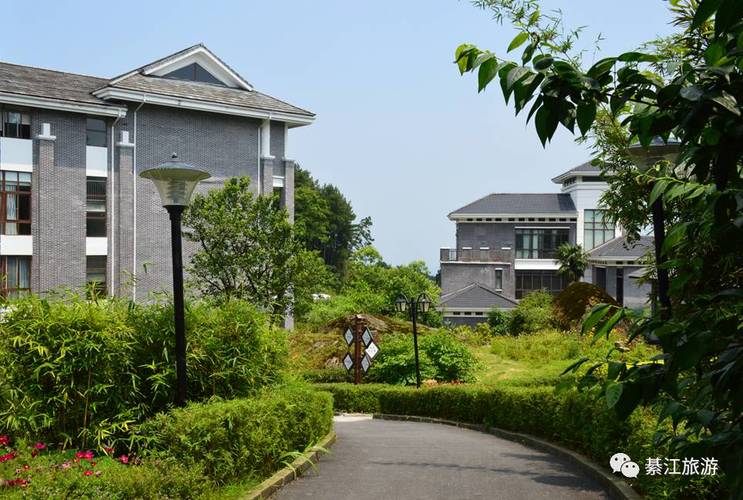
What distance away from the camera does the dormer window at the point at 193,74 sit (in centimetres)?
3697

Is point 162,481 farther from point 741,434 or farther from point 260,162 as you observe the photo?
point 260,162

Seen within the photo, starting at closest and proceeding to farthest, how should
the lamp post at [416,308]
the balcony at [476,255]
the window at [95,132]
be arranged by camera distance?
1. the lamp post at [416,308]
2. the window at [95,132]
3. the balcony at [476,255]

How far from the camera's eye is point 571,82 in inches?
99.3

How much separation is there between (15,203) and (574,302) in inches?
885

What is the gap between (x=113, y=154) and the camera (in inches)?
1342

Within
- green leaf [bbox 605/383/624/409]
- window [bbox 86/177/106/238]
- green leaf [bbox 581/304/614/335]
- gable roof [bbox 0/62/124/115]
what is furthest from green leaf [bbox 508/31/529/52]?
window [bbox 86/177/106/238]

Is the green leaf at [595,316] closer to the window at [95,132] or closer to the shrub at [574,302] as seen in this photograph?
the shrub at [574,302]

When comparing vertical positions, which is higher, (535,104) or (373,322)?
(535,104)

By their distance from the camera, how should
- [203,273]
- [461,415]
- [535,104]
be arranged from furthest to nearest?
1. [203,273]
2. [461,415]
3. [535,104]

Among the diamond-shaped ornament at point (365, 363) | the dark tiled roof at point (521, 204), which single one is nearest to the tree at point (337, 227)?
the dark tiled roof at point (521, 204)

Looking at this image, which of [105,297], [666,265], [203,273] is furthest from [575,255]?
[666,265]

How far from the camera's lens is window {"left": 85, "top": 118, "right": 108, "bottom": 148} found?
33531 mm

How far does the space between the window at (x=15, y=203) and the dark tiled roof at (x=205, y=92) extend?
16.9 feet

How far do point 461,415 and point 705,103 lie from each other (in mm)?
16862
